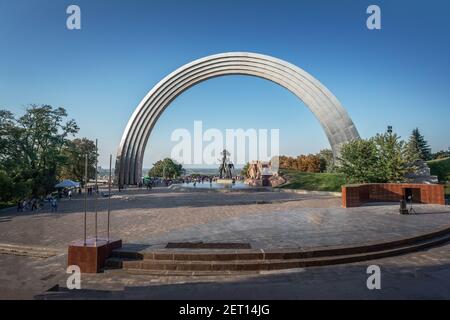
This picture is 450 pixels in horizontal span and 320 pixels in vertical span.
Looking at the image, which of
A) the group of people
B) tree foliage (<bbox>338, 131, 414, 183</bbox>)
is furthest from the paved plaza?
tree foliage (<bbox>338, 131, 414, 183</bbox>)

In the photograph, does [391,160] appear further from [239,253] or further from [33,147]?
[33,147]

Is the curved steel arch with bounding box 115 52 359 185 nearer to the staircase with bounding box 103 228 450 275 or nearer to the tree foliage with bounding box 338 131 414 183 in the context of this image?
the tree foliage with bounding box 338 131 414 183

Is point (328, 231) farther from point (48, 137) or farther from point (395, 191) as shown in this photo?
point (48, 137)

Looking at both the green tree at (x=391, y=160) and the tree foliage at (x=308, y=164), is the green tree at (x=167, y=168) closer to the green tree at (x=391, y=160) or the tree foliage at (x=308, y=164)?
the tree foliage at (x=308, y=164)

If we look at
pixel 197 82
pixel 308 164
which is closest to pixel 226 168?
pixel 197 82

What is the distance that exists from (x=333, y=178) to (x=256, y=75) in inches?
867

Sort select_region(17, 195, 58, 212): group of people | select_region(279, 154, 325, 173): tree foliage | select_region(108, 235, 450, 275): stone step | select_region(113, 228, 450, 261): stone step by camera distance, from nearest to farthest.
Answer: select_region(108, 235, 450, 275): stone step < select_region(113, 228, 450, 261): stone step < select_region(17, 195, 58, 212): group of people < select_region(279, 154, 325, 173): tree foliage

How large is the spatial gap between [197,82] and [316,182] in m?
25.2

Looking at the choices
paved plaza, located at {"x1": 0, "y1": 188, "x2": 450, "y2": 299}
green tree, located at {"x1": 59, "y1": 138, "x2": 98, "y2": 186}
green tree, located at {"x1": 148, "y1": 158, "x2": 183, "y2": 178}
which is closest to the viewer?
paved plaza, located at {"x1": 0, "y1": 188, "x2": 450, "y2": 299}

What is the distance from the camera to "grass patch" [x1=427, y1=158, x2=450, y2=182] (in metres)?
30.0

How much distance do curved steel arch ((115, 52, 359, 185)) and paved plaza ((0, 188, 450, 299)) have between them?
33507 millimetres

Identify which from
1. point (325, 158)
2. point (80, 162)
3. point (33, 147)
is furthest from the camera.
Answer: point (325, 158)

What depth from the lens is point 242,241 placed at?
830cm
